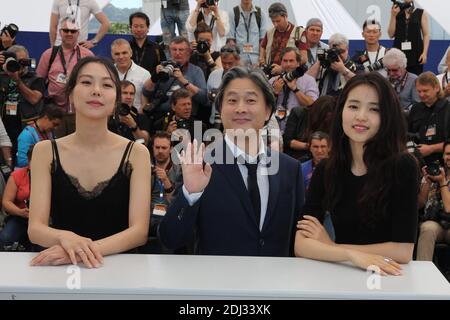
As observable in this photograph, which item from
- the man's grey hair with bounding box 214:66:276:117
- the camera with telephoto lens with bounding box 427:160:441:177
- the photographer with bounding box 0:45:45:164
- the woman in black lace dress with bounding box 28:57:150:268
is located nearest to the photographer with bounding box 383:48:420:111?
the camera with telephoto lens with bounding box 427:160:441:177

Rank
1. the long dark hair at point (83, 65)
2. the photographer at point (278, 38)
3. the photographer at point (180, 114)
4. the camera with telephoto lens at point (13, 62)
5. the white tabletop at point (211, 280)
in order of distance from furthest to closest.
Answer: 1. the photographer at point (278, 38)
2. the camera with telephoto lens at point (13, 62)
3. the photographer at point (180, 114)
4. the long dark hair at point (83, 65)
5. the white tabletop at point (211, 280)

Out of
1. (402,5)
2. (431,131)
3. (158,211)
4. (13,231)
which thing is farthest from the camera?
(402,5)

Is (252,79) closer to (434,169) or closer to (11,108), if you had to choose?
(434,169)

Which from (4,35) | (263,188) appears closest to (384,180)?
(263,188)

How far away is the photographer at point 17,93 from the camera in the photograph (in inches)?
227

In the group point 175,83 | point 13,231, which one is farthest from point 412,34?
point 13,231

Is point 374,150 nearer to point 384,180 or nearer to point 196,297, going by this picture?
point 384,180

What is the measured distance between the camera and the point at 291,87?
5805 mm

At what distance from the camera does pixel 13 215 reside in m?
4.67

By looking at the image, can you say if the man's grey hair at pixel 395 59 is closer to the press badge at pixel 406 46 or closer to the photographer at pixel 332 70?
the photographer at pixel 332 70

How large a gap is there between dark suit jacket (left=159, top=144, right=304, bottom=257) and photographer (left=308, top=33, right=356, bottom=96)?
3.97 meters

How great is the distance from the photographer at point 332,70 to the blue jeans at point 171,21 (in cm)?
160

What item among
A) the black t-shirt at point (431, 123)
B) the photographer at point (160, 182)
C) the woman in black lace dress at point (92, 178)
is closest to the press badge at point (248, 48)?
the black t-shirt at point (431, 123)

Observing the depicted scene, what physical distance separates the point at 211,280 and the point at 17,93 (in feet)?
15.0
